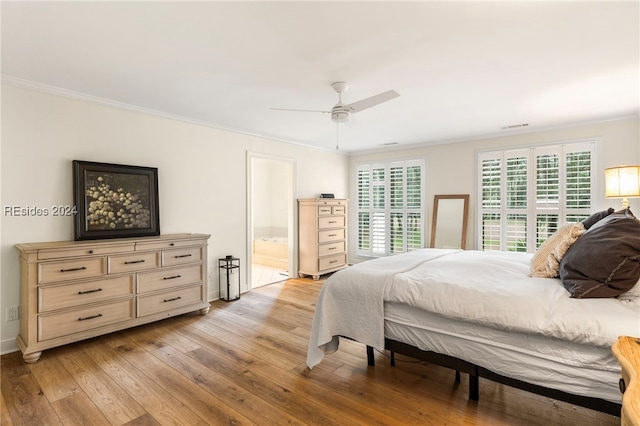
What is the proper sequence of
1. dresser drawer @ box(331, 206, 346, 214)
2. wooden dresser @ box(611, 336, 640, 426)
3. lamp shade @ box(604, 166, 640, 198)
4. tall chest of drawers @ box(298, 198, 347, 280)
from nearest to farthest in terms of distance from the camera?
1. wooden dresser @ box(611, 336, 640, 426)
2. lamp shade @ box(604, 166, 640, 198)
3. tall chest of drawers @ box(298, 198, 347, 280)
4. dresser drawer @ box(331, 206, 346, 214)

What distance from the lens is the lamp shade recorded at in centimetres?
338

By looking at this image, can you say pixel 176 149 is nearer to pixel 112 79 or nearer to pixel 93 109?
pixel 93 109

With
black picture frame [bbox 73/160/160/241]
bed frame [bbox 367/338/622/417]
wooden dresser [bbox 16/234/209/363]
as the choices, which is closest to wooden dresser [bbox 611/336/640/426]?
bed frame [bbox 367/338/622/417]

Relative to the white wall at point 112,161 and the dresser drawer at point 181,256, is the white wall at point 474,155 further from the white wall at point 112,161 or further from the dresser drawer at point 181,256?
the dresser drawer at point 181,256

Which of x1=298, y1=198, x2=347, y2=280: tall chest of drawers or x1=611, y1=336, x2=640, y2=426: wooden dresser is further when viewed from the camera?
x1=298, y1=198, x2=347, y2=280: tall chest of drawers

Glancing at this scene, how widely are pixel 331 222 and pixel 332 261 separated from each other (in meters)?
0.72

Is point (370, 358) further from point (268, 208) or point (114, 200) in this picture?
point (268, 208)

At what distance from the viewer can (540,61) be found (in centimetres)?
251

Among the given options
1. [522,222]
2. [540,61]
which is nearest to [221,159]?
[540,61]

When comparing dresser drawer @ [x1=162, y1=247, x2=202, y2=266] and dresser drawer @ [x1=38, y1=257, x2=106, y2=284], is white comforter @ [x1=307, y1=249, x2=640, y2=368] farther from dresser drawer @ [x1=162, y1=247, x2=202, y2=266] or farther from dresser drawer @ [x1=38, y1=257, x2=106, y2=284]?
dresser drawer @ [x1=38, y1=257, x2=106, y2=284]

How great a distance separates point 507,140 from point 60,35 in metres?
5.47

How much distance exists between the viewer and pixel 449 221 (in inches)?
212

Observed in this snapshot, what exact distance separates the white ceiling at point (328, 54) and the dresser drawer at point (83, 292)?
6.13 ft

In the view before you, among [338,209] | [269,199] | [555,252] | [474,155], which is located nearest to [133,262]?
[338,209]
